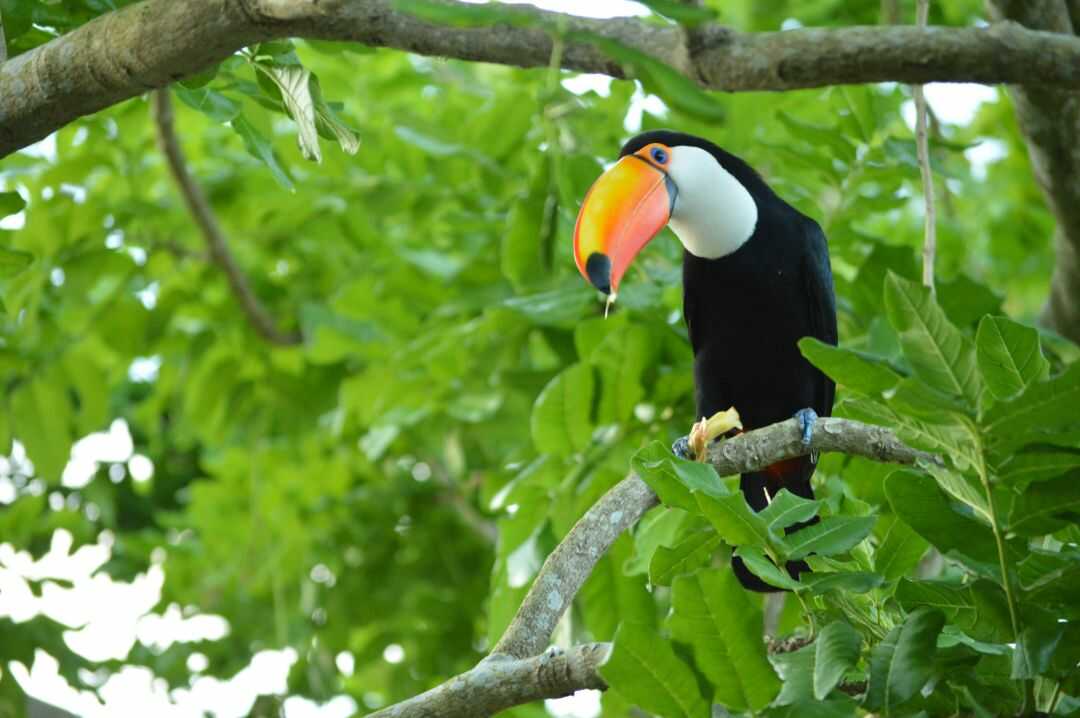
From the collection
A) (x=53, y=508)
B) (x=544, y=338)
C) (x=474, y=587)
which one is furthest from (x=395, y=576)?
(x=544, y=338)

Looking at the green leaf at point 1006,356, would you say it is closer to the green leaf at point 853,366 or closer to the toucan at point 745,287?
the green leaf at point 853,366

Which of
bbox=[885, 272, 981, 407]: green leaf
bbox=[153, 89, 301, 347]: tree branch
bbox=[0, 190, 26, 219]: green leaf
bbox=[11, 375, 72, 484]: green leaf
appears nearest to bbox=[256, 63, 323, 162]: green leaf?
bbox=[0, 190, 26, 219]: green leaf

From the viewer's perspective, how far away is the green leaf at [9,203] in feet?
10.0

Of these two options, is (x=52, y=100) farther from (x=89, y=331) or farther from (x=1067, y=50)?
(x=89, y=331)

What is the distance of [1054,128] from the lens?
3.94 m

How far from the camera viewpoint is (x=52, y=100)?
2658 mm

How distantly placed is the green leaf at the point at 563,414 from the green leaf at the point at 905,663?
5.71 feet

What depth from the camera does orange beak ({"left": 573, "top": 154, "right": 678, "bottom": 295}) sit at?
3260 mm

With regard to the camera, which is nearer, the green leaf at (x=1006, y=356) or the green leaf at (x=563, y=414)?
the green leaf at (x=1006, y=356)

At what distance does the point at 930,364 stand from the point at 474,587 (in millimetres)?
4468

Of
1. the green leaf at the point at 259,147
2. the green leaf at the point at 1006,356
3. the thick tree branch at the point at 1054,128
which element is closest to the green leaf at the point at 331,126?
the green leaf at the point at 259,147

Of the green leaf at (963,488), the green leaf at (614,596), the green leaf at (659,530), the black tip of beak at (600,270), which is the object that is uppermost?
the green leaf at (963,488)

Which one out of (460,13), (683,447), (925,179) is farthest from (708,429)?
(460,13)

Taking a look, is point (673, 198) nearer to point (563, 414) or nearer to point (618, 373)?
point (618, 373)
